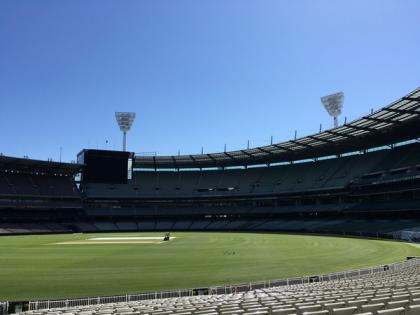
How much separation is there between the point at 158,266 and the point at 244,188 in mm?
64308

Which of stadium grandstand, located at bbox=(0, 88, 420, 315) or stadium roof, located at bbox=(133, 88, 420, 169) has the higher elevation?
stadium roof, located at bbox=(133, 88, 420, 169)

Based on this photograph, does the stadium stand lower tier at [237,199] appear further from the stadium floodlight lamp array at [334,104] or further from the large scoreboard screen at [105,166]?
the stadium floodlight lamp array at [334,104]

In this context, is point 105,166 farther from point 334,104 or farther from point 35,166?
point 334,104

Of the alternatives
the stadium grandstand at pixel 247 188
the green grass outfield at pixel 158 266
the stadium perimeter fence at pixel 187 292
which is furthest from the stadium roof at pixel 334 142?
the stadium perimeter fence at pixel 187 292

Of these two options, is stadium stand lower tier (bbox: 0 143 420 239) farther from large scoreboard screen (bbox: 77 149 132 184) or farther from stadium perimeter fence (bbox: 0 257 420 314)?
stadium perimeter fence (bbox: 0 257 420 314)

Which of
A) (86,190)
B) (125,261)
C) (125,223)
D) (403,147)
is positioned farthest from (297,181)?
(125,261)

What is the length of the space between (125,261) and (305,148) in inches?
2071

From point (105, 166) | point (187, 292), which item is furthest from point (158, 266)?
point (105, 166)

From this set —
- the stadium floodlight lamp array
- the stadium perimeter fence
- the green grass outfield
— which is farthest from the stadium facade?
the stadium perimeter fence

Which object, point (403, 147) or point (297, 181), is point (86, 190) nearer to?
point (297, 181)

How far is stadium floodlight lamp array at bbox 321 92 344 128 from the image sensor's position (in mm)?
81050

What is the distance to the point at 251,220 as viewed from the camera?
8975 centimetres

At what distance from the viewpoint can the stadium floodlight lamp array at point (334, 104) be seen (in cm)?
8105

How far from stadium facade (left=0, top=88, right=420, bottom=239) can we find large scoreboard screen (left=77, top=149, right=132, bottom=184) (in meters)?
0.22
